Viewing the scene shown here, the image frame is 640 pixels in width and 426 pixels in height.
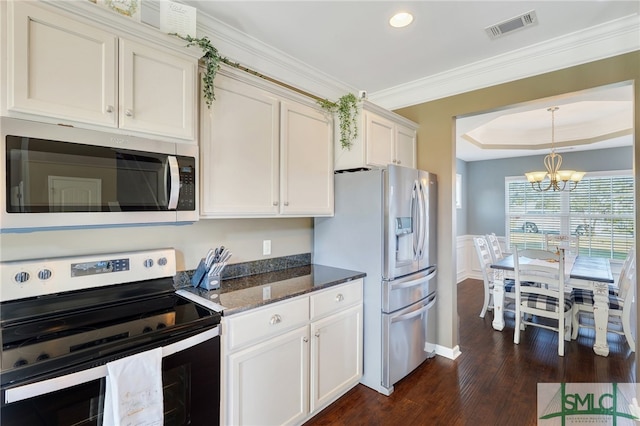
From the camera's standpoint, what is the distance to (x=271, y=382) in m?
1.79

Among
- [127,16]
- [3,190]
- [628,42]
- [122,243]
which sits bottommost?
[122,243]

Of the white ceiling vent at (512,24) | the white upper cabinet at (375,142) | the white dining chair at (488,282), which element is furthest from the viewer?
the white dining chair at (488,282)

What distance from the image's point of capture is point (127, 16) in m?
1.45

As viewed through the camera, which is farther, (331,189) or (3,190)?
(331,189)

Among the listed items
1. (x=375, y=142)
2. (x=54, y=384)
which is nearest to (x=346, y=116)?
(x=375, y=142)

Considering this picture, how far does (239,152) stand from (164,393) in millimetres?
1368

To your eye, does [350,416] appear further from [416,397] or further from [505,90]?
[505,90]

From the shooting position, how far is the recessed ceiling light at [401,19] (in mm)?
2023

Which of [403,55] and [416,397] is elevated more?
[403,55]

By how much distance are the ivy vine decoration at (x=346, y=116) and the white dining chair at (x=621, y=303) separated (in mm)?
2706

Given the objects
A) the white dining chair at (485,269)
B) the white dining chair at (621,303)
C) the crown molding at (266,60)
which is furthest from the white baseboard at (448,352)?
the crown molding at (266,60)

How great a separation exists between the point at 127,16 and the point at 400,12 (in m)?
1.59

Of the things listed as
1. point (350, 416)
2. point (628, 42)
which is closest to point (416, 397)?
point (350, 416)

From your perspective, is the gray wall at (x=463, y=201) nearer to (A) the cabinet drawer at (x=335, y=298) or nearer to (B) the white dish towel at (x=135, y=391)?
(A) the cabinet drawer at (x=335, y=298)
